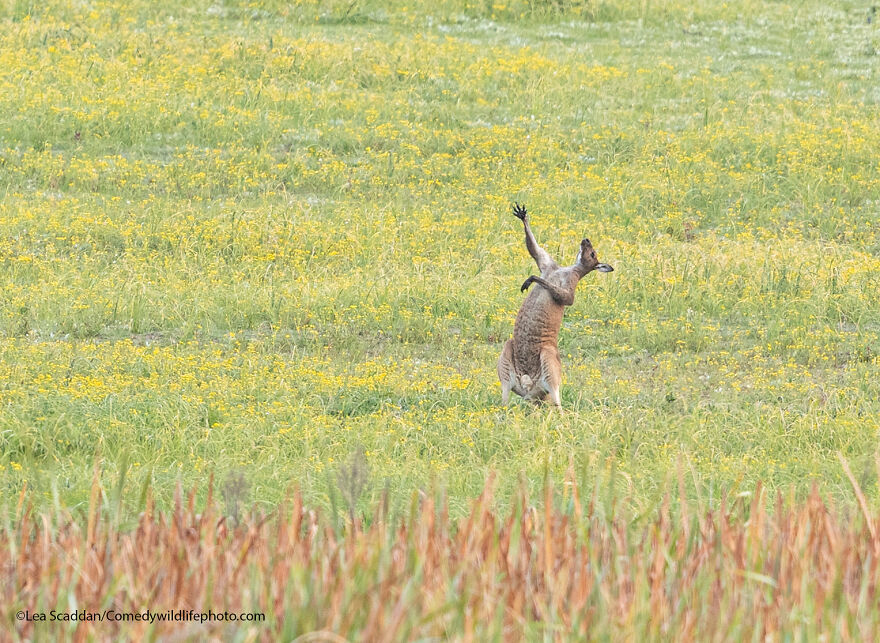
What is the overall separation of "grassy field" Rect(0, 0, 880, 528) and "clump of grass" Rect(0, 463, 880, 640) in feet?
0.65

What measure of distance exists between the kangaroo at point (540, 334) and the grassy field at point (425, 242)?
0.62ft

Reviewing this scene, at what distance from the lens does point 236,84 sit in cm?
1898

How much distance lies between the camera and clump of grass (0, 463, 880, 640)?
9.49ft

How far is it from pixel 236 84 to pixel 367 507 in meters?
14.4

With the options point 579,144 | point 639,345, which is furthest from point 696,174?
point 639,345

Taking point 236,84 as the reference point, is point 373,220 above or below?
below

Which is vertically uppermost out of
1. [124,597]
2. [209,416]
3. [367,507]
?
[124,597]

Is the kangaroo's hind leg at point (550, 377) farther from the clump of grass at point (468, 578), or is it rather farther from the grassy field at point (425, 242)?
the clump of grass at point (468, 578)

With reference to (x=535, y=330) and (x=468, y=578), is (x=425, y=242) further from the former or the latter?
(x=468, y=578)

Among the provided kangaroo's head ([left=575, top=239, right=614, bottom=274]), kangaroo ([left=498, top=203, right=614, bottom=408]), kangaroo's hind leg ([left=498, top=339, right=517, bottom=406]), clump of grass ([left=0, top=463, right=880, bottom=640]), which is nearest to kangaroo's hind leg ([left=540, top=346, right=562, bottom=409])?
kangaroo ([left=498, top=203, right=614, bottom=408])

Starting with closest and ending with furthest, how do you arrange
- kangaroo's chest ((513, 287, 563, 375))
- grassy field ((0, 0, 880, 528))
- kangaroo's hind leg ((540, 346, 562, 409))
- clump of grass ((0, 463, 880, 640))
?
clump of grass ((0, 463, 880, 640)) < grassy field ((0, 0, 880, 528)) < kangaroo's hind leg ((540, 346, 562, 409)) < kangaroo's chest ((513, 287, 563, 375))

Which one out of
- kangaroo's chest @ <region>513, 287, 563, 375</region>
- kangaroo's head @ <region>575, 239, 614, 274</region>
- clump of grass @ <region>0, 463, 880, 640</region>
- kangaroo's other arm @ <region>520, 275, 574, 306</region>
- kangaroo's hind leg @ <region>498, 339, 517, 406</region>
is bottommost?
kangaroo's hind leg @ <region>498, 339, 517, 406</region>

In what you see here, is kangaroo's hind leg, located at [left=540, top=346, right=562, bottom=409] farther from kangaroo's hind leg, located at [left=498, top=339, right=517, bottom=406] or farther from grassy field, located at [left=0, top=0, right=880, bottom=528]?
kangaroo's hind leg, located at [left=498, top=339, right=517, bottom=406]

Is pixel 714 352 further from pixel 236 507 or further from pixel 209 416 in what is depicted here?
pixel 236 507
